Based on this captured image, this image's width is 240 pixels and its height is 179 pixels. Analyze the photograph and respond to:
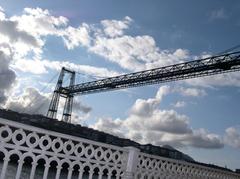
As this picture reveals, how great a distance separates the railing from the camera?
438cm

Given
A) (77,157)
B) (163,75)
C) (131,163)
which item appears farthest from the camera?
(163,75)

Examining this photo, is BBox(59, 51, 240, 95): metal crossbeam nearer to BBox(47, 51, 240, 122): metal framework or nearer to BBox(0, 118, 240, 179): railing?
BBox(47, 51, 240, 122): metal framework

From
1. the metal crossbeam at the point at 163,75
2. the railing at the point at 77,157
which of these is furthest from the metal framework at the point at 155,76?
the railing at the point at 77,157

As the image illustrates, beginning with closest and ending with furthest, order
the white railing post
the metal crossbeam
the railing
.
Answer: the railing, the white railing post, the metal crossbeam

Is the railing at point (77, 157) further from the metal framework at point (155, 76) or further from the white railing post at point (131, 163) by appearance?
the metal framework at point (155, 76)

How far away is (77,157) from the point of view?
16.5ft

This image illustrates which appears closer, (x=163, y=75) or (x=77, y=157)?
(x=77, y=157)

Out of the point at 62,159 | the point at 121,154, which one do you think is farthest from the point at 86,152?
the point at 121,154

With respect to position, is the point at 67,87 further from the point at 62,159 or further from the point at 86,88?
the point at 62,159

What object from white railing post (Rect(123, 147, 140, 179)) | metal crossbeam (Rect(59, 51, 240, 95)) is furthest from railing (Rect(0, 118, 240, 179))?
metal crossbeam (Rect(59, 51, 240, 95))

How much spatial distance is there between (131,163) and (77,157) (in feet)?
4.28

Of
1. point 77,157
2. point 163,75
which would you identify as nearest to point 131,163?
point 77,157

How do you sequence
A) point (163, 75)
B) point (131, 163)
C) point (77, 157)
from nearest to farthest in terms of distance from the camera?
point (77, 157)
point (131, 163)
point (163, 75)

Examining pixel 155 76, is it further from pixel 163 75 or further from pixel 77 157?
pixel 77 157
